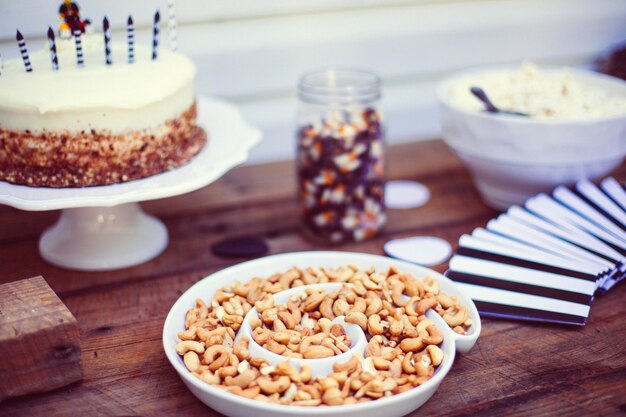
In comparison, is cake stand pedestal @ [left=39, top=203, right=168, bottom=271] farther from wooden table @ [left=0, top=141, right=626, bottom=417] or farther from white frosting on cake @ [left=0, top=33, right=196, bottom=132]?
white frosting on cake @ [left=0, top=33, right=196, bottom=132]

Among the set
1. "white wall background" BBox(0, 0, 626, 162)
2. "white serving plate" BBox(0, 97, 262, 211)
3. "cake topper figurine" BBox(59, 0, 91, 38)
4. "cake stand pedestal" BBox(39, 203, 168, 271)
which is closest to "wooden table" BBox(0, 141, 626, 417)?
"cake stand pedestal" BBox(39, 203, 168, 271)

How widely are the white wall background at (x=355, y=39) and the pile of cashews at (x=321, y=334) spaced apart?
641 millimetres

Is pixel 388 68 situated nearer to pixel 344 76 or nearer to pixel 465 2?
pixel 465 2

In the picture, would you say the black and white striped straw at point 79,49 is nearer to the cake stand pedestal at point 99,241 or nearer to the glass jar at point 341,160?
the cake stand pedestal at point 99,241

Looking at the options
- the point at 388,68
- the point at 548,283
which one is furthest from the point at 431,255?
the point at 388,68

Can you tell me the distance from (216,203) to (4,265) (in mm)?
392

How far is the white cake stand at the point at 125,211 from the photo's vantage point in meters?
0.90

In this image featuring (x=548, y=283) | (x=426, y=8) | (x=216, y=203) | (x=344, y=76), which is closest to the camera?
(x=548, y=283)

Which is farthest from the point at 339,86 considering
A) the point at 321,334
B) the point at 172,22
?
the point at 321,334

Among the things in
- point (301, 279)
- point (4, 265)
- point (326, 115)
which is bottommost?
point (4, 265)

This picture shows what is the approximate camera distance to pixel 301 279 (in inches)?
35.2

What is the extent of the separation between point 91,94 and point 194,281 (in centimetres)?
31

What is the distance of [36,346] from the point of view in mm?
715

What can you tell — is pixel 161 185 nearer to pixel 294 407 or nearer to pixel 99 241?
pixel 99 241
